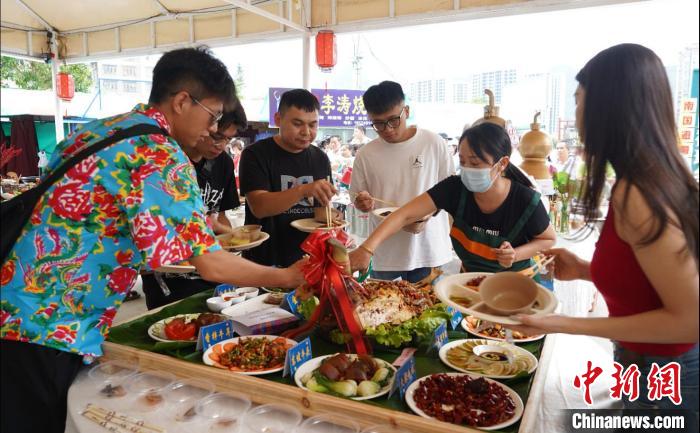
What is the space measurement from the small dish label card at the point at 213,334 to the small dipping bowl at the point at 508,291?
108cm

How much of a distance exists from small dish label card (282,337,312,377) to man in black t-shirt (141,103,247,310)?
111 cm

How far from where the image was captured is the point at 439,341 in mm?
2055

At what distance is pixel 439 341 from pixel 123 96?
1456 centimetres

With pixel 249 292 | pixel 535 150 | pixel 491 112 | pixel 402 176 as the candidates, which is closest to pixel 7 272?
pixel 249 292

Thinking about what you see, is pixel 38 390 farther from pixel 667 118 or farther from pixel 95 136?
pixel 667 118

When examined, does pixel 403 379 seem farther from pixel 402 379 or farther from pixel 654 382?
pixel 654 382

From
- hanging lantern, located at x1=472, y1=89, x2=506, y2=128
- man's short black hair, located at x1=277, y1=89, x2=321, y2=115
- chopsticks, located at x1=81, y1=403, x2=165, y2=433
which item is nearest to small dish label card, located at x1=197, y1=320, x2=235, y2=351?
chopsticks, located at x1=81, y1=403, x2=165, y2=433

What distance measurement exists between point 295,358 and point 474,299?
69cm

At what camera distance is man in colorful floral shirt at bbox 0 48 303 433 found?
155cm

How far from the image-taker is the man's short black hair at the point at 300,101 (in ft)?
10.5

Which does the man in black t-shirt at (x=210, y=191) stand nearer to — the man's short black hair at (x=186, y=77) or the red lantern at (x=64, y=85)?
the man's short black hair at (x=186, y=77)

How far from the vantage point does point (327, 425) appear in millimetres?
1558

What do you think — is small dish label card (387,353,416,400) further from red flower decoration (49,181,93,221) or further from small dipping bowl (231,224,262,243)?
small dipping bowl (231,224,262,243)

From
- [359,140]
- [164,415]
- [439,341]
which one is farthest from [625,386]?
[359,140]
